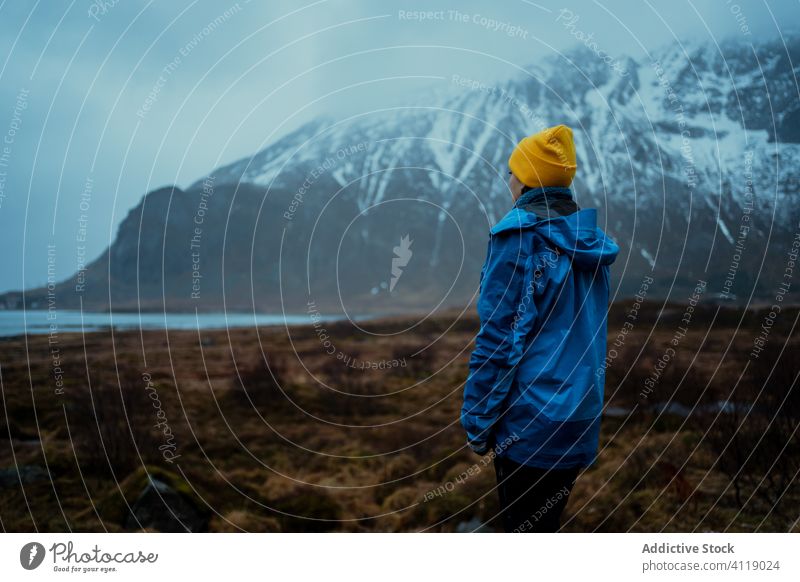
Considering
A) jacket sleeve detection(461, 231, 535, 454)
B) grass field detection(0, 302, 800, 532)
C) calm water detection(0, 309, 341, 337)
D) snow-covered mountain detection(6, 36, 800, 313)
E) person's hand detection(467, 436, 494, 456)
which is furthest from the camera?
snow-covered mountain detection(6, 36, 800, 313)

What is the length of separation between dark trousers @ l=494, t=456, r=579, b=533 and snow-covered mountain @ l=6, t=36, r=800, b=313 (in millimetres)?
3309

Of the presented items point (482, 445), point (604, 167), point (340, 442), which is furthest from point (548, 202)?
point (604, 167)

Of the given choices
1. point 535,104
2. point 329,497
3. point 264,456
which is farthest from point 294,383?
point 535,104

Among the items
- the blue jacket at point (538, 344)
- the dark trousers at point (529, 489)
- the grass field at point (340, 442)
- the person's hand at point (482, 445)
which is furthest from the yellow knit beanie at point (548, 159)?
the grass field at point (340, 442)

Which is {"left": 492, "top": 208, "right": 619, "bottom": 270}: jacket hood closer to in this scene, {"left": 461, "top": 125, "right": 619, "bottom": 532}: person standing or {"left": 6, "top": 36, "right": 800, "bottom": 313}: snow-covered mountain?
{"left": 461, "top": 125, "right": 619, "bottom": 532}: person standing

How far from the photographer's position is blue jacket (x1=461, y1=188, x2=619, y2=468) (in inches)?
109

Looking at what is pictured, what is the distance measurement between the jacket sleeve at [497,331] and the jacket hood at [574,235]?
14cm

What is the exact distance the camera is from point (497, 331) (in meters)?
2.76

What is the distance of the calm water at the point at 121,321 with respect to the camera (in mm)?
5980

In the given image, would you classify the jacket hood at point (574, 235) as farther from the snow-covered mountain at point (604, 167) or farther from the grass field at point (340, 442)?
the grass field at point (340, 442)

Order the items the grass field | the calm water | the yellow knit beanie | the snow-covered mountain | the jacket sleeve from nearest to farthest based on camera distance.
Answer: the jacket sleeve
the yellow knit beanie
the grass field
the calm water
the snow-covered mountain

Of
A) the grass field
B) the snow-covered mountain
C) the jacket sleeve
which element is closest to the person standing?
the jacket sleeve

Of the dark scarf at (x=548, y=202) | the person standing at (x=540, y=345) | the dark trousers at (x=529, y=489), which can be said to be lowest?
the dark trousers at (x=529, y=489)
